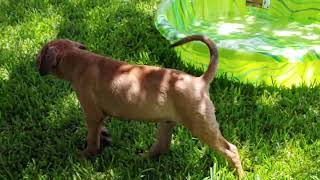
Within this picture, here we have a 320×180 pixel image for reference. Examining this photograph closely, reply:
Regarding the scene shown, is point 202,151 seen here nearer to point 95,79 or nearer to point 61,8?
point 95,79

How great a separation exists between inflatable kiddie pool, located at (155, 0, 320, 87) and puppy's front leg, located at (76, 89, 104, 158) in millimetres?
1356

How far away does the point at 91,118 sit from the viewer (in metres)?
3.89

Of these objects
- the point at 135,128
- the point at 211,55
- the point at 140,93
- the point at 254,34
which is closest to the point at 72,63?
the point at 140,93

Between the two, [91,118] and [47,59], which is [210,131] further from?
[47,59]

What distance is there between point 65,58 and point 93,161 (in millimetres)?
777

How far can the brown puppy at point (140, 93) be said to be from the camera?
3.52m

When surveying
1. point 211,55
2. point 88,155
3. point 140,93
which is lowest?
point 88,155

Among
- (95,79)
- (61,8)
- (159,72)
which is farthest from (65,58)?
(61,8)

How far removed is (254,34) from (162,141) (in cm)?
243

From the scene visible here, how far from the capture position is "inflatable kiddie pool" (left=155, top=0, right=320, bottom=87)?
489 centimetres

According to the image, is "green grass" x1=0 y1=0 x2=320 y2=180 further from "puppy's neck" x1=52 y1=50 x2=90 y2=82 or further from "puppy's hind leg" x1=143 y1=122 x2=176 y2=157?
"puppy's neck" x1=52 y1=50 x2=90 y2=82

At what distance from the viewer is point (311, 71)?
16.1 feet

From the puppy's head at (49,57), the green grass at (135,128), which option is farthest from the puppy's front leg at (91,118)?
the puppy's head at (49,57)

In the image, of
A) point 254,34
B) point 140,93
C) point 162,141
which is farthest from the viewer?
point 254,34
